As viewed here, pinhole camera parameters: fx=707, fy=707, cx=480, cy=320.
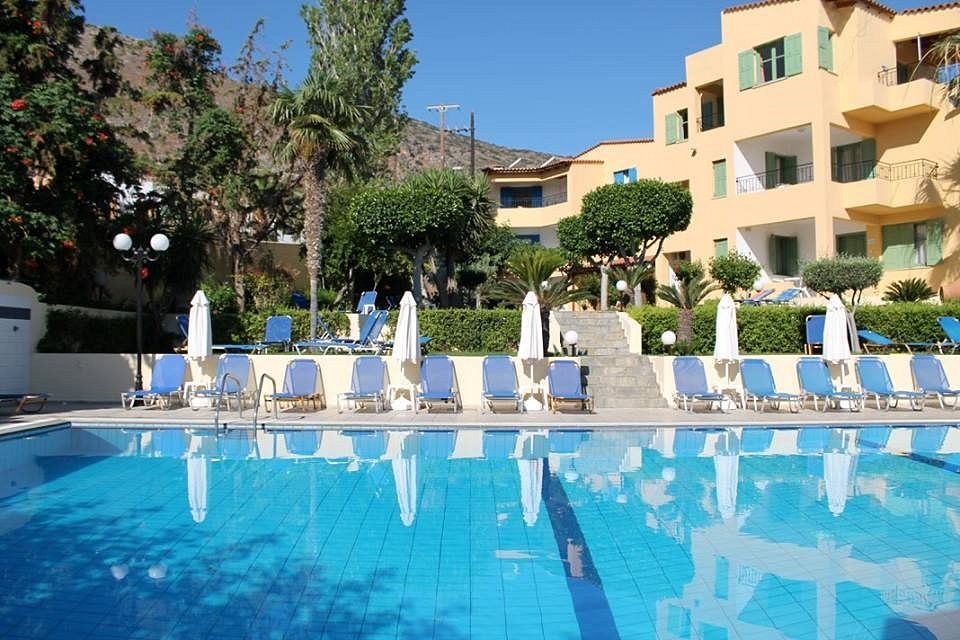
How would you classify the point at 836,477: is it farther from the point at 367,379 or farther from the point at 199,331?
the point at 199,331

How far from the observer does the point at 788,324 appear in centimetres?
1706

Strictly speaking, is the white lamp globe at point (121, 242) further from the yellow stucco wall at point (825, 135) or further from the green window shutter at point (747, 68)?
the green window shutter at point (747, 68)

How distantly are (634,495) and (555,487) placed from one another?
0.96m

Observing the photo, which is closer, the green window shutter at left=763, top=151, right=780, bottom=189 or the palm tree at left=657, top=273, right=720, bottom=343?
the palm tree at left=657, top=273, right=720, bottom=343

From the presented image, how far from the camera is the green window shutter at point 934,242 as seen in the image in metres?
23.8

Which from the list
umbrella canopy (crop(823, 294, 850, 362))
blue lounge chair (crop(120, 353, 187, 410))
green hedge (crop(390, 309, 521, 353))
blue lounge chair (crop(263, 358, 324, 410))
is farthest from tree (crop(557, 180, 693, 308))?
blue lounge chair (crop(120, 353, 187, 410))

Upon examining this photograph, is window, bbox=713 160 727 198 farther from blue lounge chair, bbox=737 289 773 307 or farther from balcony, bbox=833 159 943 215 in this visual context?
blue lounge chair, bbox=737 289 773 307

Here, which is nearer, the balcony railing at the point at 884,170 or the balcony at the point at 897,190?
the balcony at the point at 897,190

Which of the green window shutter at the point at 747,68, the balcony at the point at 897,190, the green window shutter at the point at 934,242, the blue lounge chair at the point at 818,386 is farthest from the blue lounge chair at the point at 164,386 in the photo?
the green window shutter at the point at 934,242

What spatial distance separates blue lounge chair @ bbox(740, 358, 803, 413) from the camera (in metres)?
14.5

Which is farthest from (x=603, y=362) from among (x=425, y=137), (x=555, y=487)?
(x=425, y=137)

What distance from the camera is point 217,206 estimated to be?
906 inches

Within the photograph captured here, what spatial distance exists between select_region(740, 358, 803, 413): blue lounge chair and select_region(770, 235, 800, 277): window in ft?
42.0

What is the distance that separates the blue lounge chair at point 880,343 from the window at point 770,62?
1138 cm
